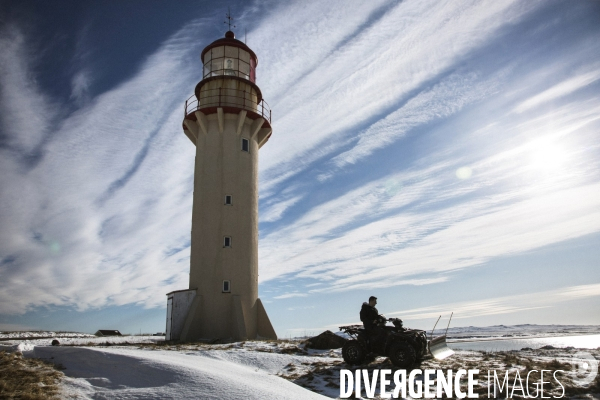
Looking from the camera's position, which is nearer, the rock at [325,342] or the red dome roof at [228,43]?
the rock at [325,342]

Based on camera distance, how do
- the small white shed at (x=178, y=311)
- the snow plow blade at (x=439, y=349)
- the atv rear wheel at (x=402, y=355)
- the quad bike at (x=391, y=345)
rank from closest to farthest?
1. the atv rear wheel at (x=402, y=355)
2. the quad bike at (x=391, y=345)
3. the snow plow blade at (x=439, y=349)
4. the small white shed at (x=178, y=311)

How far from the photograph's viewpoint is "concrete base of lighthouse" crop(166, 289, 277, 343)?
64.6 feet

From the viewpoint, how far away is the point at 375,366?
36.4 ft

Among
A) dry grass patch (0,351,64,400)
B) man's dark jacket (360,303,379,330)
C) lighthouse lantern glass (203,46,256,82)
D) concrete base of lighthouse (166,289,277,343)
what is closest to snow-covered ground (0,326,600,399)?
dry grass patch (0,351,64,400)

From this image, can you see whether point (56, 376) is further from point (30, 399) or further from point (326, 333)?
point (326, 333)

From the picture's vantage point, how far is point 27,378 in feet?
23.3

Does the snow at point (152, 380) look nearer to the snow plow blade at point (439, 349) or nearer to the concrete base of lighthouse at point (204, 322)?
the snow plow blade at point (439, 349)

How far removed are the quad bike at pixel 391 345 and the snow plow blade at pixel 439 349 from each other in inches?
1.1

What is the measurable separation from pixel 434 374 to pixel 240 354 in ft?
17.3

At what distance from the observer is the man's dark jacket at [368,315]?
11484 mm

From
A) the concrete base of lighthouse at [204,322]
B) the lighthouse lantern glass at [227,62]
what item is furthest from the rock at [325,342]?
the lighthouse lantern glass at [227,62]

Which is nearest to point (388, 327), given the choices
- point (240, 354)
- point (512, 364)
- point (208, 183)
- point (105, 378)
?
point (512, 364)

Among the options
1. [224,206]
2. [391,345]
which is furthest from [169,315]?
[391,345]

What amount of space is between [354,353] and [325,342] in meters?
4.36
